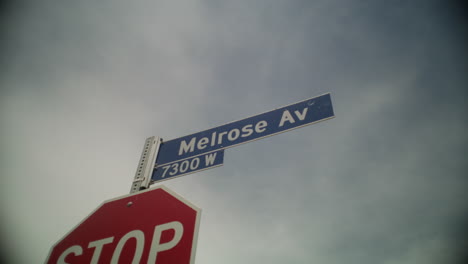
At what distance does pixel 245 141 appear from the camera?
8.95 ft

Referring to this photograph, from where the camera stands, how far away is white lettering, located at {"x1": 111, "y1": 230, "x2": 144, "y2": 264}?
5.06ft

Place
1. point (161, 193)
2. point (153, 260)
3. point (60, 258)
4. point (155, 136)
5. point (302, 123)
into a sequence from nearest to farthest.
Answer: point (153, 260)
point (60, 258)
point (161, 193)
point (302, 123)
point (155, 136)

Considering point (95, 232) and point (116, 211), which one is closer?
point (95, 232)

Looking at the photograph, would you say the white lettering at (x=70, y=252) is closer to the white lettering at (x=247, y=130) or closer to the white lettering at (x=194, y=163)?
the white lettering at (x=194, y=163)

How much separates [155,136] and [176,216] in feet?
5.45

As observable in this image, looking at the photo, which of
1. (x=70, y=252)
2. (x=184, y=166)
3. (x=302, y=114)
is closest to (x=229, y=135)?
(x=184, y=166)

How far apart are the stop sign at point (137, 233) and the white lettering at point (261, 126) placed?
4.35 ft

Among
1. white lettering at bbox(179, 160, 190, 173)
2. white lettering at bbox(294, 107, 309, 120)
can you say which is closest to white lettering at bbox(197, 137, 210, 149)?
→ white lettering at bbox(179, 160, 190, 173)

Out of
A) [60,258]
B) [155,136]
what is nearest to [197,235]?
[60,258]

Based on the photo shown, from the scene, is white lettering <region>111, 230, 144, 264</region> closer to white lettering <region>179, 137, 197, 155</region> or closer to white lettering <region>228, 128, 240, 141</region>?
white lettering <region>179, 137, 197, 155</region>

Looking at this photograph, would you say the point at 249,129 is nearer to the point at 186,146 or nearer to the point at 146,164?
the point at 186,146

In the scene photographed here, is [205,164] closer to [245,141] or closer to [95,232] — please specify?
[245,141]

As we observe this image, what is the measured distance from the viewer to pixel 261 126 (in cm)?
279

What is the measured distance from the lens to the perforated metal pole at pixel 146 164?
255 centimetres
